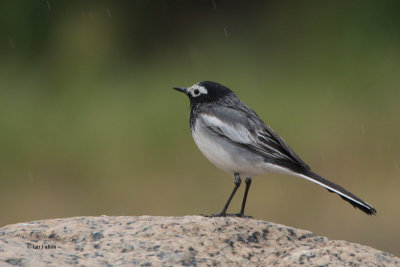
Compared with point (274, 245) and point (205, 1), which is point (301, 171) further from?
point (205, 1)

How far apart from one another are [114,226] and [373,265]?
1.55 metres

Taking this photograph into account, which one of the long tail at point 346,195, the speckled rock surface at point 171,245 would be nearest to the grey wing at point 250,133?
the long tail at point 346,195

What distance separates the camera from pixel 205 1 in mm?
15273

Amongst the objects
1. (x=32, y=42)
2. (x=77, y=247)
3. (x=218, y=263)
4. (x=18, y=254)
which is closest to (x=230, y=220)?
(x=218, y=263)

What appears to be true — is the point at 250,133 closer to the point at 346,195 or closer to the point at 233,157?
the point at 233,157

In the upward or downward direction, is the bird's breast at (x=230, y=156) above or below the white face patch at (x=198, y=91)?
below

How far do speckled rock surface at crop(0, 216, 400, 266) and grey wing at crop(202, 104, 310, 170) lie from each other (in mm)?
1200

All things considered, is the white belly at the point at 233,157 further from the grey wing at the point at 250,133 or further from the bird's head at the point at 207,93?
the bird's head at the point at 207,93

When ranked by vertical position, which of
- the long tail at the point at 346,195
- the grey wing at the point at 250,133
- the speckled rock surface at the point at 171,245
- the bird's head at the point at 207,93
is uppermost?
the bird's head at the point at 207,93

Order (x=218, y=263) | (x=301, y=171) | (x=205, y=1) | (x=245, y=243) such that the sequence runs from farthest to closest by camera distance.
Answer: (x=205, y=1)
(x=301, y=171)
(x=245, y=243)
(x=218, y=263)

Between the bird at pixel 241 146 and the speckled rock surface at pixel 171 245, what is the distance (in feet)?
3.32

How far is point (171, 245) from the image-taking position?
14.3ft

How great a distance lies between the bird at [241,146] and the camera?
607 centimetres

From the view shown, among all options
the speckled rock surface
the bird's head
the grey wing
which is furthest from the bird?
the speckled rock surface
